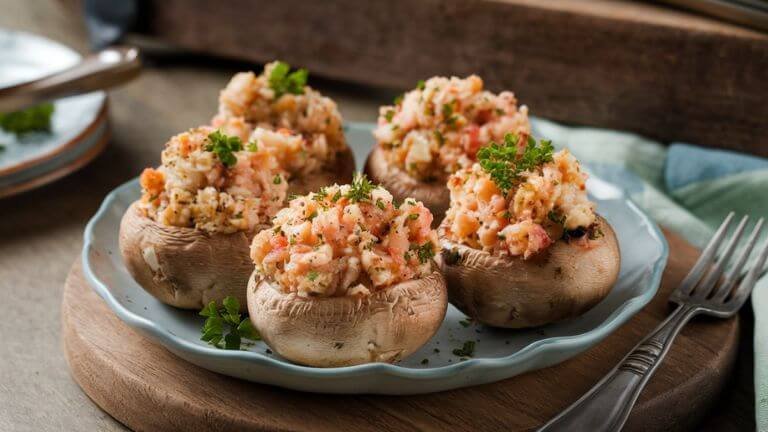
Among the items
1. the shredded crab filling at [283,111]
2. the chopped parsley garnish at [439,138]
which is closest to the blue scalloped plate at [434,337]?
the shredded crab filling at [283,111]

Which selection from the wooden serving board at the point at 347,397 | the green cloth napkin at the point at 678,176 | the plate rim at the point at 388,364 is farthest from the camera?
the green cloth napkin at the point at 678,176

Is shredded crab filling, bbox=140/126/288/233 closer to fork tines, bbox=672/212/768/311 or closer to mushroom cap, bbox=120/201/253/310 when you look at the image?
mushroom cap, bbox=120/201/253/310

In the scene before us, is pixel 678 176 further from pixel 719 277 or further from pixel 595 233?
pixel 595 233

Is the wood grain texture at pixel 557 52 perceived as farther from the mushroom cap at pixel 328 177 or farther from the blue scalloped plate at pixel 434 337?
the mushroom cap at pixel 328 177

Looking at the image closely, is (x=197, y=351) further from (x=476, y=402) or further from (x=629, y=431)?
(x=629, y=431)

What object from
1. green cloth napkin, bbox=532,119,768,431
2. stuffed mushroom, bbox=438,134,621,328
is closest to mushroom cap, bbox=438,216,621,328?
stuffed mushroom, bbox=438,134,621,328

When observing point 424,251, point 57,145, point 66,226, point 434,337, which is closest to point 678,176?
point 434,337
